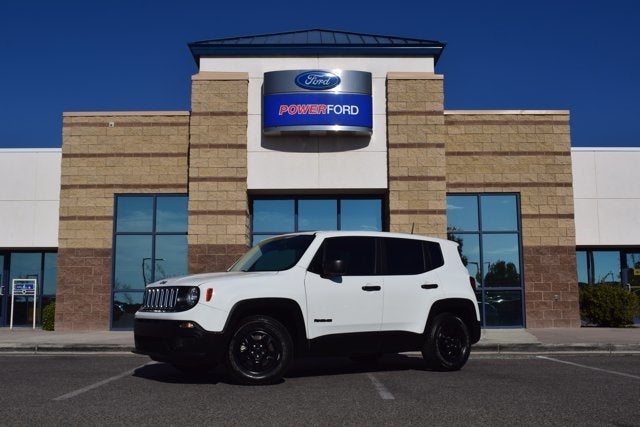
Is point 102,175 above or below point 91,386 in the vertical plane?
above

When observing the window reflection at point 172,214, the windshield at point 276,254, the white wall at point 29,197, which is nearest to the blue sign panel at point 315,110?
the window reflection at point 172,214

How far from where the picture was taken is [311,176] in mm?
18094

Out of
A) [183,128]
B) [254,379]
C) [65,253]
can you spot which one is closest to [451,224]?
[183,128]

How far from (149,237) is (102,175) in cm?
209

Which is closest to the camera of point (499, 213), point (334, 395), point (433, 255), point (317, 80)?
point (334, 395)

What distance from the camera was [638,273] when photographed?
2089cm

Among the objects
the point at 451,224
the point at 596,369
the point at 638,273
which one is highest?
the point at 451,224

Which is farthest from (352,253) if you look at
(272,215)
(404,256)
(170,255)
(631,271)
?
(631,271)

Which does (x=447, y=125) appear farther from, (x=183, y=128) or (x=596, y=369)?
(x=596, y=369)

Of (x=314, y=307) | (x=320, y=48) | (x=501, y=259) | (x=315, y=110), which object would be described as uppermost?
(x=320, y=48)

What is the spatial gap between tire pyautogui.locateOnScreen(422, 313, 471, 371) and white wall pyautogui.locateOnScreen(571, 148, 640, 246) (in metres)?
11.6

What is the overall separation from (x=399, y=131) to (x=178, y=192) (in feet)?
20.2

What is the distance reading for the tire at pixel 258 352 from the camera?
7828 mm

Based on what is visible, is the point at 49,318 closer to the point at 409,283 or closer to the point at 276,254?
the point at 276,254
